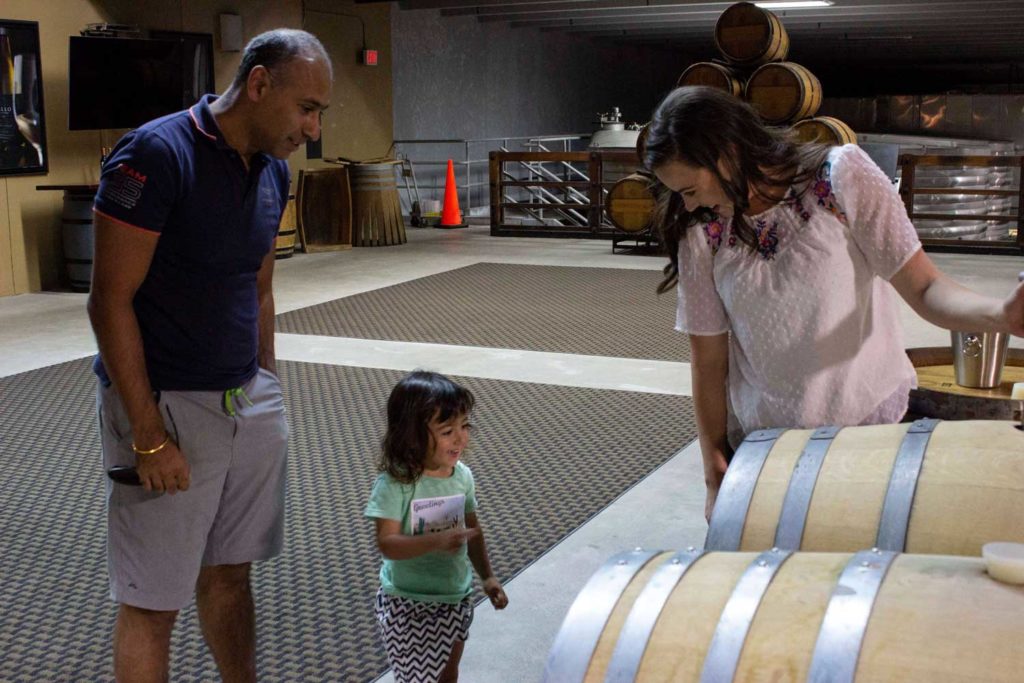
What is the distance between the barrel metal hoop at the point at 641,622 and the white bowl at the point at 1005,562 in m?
0.35

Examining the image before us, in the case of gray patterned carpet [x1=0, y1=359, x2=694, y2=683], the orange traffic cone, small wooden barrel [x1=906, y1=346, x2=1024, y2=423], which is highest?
the orange traffic cone

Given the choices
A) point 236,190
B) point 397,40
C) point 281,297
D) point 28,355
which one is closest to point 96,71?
point 281,297

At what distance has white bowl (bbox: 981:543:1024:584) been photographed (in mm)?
1234

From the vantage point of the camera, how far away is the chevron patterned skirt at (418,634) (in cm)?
230

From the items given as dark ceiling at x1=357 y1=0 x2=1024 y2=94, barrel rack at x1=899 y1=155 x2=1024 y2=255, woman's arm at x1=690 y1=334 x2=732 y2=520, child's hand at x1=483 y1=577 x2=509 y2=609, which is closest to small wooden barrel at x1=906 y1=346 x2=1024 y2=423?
woman's arm at x1=690 y1=334 x2=732 y2=520

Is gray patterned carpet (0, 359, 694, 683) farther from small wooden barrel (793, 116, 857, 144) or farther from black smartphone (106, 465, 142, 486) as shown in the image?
small wooden barrel (793, 116, 857, 144)

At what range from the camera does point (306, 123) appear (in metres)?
2.02

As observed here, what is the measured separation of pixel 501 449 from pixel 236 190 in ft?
9.00

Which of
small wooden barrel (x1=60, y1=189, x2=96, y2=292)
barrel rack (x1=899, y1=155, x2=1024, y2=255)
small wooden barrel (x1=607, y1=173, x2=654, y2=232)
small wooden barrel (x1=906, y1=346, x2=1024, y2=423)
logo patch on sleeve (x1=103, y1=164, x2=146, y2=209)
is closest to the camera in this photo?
logo patch on sleeve (x1=103, y1=164, x2=146, y2=209)

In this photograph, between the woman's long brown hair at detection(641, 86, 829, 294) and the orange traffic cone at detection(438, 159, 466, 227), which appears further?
the orange traffic cone at detection(438, 159, 466, 227)

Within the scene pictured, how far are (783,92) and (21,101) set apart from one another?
610 centimetres

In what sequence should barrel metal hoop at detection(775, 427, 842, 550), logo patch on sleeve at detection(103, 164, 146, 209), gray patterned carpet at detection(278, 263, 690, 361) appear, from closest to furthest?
barrel metal hoop at detection(775, 427, 842, 550) < logo patch on sleeve at detection(103, 164, 146, 209) < gray patterned carpet at detection(278, 263, 690, 361)

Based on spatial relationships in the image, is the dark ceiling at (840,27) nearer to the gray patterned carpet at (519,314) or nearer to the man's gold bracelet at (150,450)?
the gray patterned carpet at (519,314)

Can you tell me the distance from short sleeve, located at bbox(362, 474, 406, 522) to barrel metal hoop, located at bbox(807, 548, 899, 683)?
1084 mm
